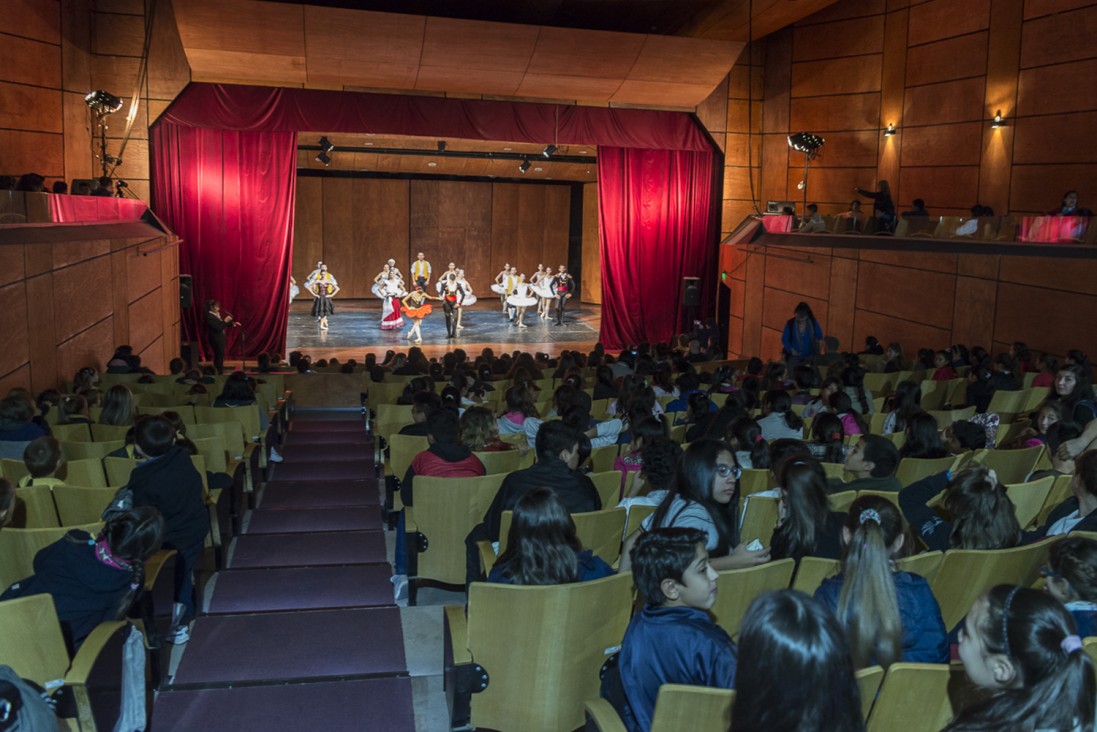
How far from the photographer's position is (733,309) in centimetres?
1833

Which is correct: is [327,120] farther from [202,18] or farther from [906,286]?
[906,286]

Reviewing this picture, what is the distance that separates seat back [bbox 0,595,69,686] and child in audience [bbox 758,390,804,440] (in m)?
4.28

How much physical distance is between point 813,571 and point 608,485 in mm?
1723

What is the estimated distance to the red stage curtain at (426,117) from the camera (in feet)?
49.9

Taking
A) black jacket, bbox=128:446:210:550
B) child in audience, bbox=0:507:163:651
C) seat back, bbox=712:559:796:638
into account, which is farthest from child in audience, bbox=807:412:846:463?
child in audience, bbox=0:507:163:651

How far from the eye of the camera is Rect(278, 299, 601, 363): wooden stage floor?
17156 millimetres

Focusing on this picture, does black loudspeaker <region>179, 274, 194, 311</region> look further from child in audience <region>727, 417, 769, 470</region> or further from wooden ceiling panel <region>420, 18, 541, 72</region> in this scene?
child in audience <region>727, 417, 769, 470</region>

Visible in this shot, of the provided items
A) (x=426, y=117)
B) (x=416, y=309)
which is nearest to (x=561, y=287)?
(x=416, y=309)

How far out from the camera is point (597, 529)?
3963 millimetres

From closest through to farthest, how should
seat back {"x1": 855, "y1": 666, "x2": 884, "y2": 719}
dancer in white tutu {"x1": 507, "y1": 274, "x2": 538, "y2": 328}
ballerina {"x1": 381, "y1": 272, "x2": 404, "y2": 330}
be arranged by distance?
seat back {"x1": 855, "y1": 666, "x2": 884, "y2": 719} < ballerina {"x1": 381, "y1": 272, "x2": 404, "y2": 330} < dancer in white tutu {"x1": 507, "y1": 274, "x2": 538, "y2": 328}

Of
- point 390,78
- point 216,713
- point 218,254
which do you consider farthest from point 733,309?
point 216,713

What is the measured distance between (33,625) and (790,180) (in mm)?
Result: 16534

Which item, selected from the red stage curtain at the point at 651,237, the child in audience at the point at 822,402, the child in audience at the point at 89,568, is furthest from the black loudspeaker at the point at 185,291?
the child in audience at the point at 89,568

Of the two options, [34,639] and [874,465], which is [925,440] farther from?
[34,639]
